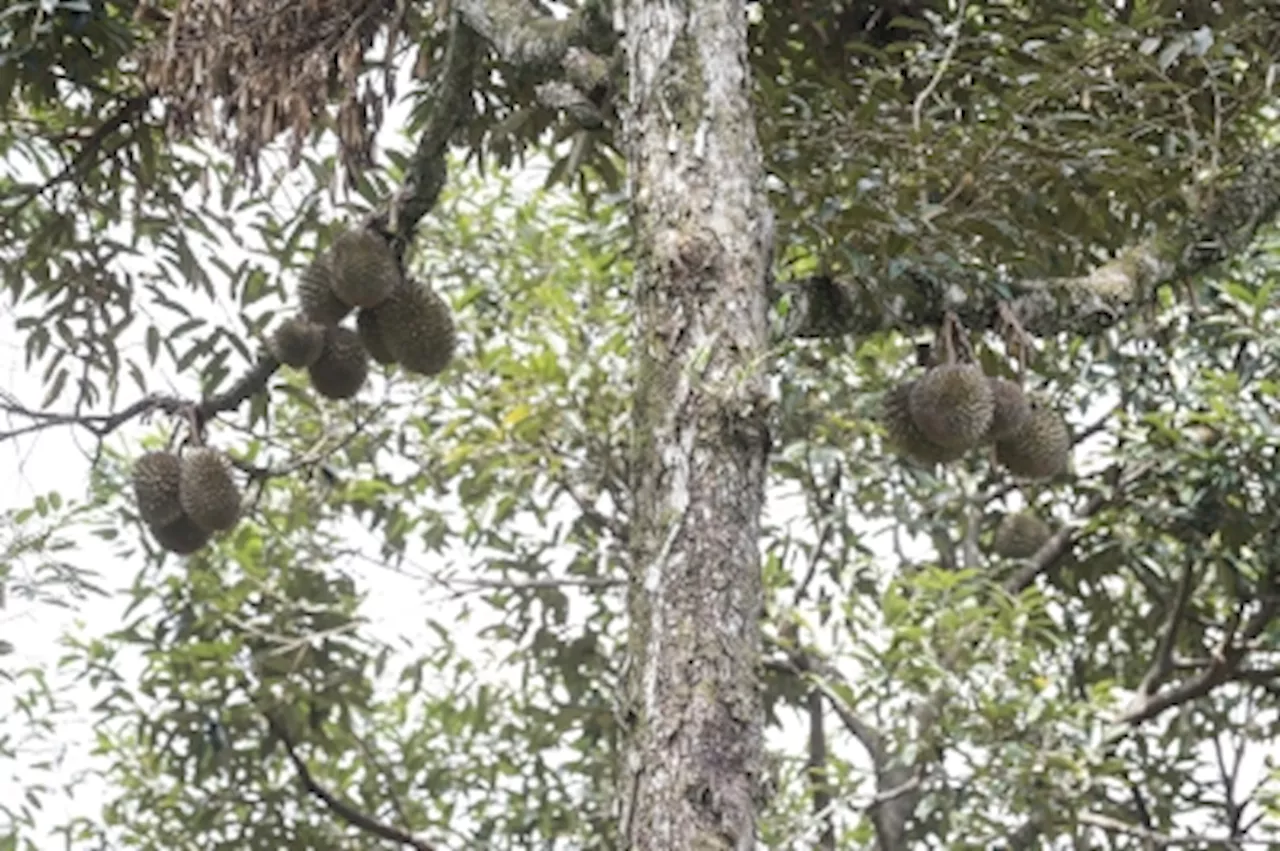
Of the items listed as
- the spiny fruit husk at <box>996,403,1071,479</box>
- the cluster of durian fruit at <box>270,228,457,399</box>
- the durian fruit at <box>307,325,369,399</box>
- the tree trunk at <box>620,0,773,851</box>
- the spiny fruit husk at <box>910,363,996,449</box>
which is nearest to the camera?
the tree trunk at <box>620,0,773,851</box>

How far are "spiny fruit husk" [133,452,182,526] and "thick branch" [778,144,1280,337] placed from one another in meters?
1.22

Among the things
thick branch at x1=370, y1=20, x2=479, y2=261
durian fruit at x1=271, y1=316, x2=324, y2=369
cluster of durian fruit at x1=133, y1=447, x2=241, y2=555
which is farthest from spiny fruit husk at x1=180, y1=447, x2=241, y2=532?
thick branch at x1=370, y1=20, x2=479, y2=261

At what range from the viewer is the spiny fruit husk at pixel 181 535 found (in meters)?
3.20

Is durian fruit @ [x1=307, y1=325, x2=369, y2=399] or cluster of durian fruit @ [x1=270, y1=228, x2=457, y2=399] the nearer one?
cluster of durian fruit @ [x1=270, y1=228, x2=457, y2=399]

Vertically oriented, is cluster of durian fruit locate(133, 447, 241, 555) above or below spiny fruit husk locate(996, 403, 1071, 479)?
above

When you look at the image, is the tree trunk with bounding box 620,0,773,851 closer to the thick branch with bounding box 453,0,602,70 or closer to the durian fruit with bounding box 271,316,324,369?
the thick branch with bounding box 453,0,602,70

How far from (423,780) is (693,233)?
445cm

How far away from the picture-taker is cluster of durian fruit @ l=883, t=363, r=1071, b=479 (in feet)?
8.19

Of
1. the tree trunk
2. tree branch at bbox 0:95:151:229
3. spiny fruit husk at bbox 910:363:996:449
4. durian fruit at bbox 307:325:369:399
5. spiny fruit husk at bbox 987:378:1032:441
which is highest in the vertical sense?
tree branch at bbox 0:95:151:229

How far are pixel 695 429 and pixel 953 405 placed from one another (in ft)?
2.59

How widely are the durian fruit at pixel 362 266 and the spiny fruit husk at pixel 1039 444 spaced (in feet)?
3.09

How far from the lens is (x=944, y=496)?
4.96 metres

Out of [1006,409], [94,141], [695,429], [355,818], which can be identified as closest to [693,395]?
[695,429]

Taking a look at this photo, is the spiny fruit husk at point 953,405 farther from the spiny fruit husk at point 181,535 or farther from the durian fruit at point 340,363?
the spiny fruit husk at point 181,535
